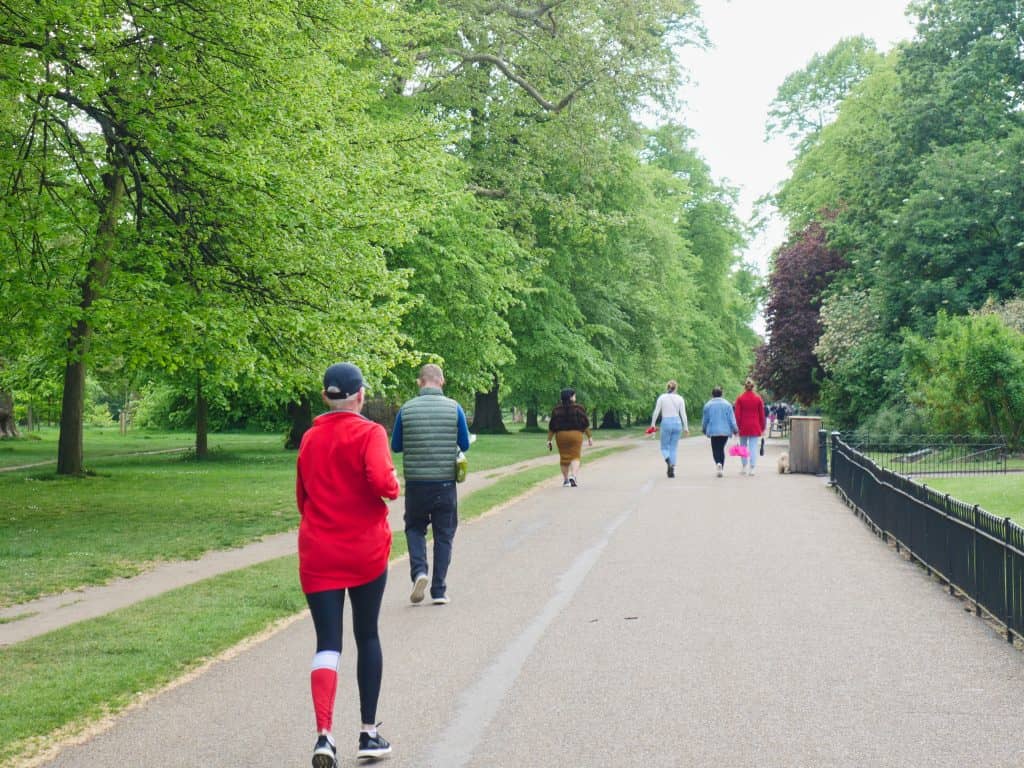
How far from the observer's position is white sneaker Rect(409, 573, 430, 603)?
928 centimetres

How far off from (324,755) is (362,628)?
2.39ft

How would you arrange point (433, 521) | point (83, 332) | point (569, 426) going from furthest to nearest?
1. point (83, 332)
2. point (569, 426)
3. point (433, 521)

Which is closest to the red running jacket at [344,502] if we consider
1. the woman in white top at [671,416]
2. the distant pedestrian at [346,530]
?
the distant pedestrian at [346,530]

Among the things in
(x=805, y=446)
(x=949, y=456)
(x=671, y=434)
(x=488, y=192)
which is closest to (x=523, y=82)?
(x=488, y=192)

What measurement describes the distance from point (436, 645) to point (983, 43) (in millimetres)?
33919

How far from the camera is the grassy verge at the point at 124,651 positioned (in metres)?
6.14

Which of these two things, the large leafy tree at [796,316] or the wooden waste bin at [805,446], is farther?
the large leafy tree at [796,316]

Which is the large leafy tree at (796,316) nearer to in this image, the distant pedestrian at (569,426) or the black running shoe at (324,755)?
the distant pedestrian at (569,426)

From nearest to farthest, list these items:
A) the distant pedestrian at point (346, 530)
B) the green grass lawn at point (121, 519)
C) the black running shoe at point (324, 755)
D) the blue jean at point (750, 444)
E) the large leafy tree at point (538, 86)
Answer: the black running shoe at point (324, 755), the distant pedestrian at point (346, 530), the green grass lawn at point (121, 519), the blue jean at point (750, 444), the large leafy tree at point (538, 86)

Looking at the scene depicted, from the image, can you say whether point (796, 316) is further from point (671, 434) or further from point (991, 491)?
point (991, 491)

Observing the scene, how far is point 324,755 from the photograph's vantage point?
196 inches

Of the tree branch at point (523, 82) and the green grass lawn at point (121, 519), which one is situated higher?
the tree branch at point (523, 82)

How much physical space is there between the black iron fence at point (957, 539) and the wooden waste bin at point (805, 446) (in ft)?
33.1

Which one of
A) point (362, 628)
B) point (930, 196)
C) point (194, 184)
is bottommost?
point (362, 628)
